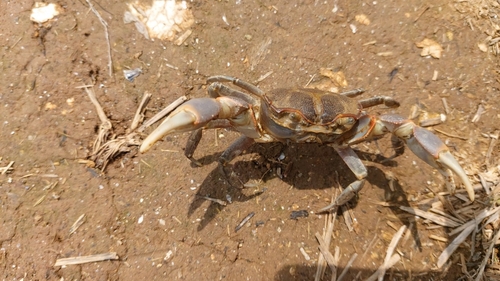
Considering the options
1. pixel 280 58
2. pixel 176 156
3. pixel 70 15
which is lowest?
pixel 176 156

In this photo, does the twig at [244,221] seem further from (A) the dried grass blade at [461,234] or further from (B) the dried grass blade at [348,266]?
(A) the dried grass blade at [461,234]

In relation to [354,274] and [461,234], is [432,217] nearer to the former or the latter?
[461,234]

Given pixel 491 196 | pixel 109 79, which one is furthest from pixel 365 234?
pixel 109 79

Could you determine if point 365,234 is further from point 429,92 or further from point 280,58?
point 280,58

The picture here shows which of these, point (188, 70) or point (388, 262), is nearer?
point (388, 262)

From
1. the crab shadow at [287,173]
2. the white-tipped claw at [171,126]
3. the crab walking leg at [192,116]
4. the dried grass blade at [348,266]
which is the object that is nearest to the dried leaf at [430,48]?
the crab shadow at [287,173]

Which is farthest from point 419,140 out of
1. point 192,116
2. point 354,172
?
point 192,116

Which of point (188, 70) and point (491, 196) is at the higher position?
point (188, 70)
